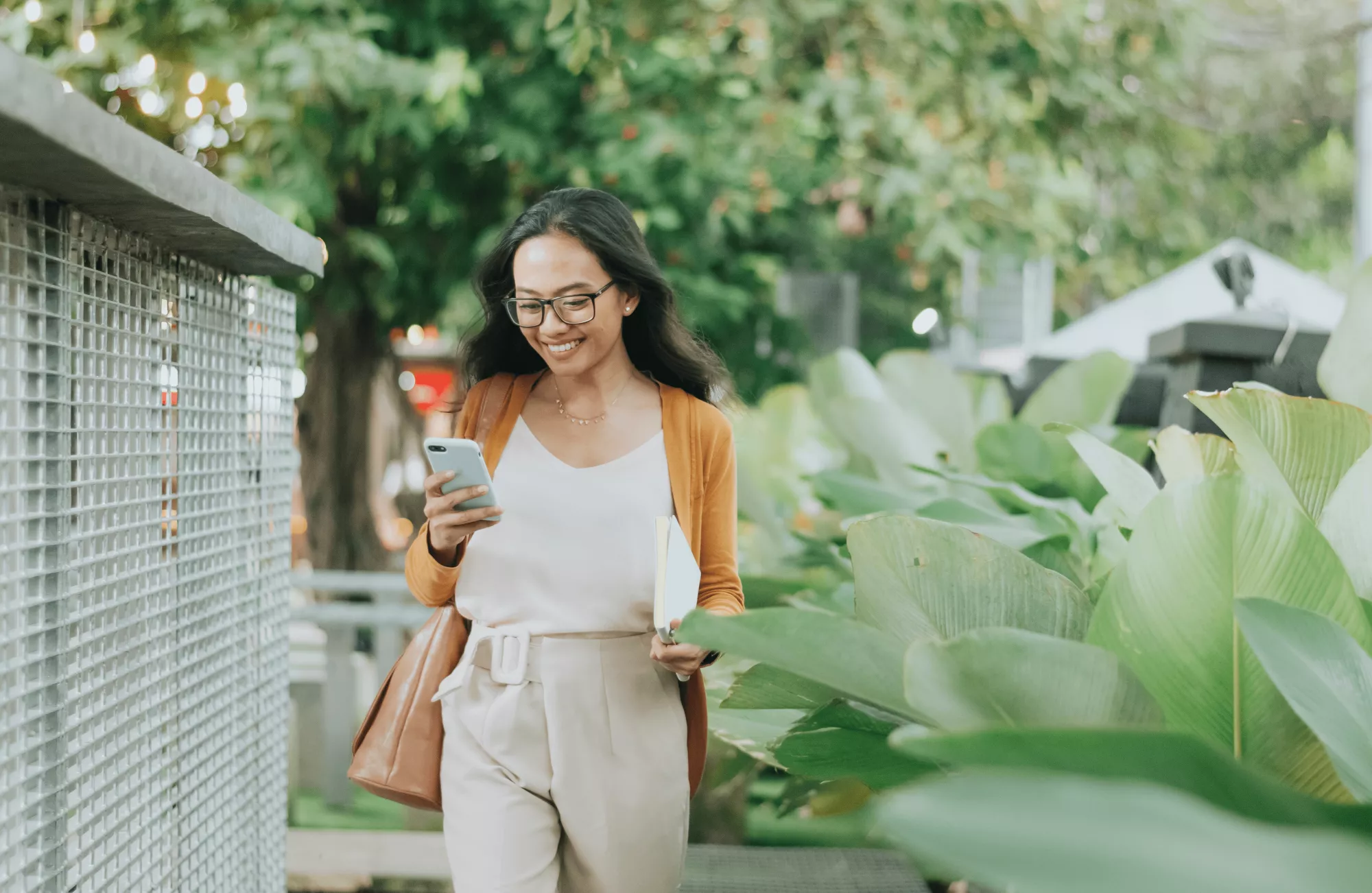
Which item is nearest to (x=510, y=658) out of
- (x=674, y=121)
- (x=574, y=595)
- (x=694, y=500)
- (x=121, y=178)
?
(x=574, y=595)

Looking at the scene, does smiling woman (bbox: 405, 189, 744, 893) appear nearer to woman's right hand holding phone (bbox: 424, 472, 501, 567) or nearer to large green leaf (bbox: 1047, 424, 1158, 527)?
woman's right hand holding phone (bbox: 424, 472, 501, 567)

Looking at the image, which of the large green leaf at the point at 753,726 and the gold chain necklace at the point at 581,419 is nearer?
the large green leaf at the point at 753,726

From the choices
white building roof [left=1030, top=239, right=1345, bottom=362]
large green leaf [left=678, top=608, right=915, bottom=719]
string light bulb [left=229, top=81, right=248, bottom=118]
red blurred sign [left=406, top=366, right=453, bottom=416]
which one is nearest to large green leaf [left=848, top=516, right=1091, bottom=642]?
large green leaf [left=678, top=608, right=915, bottom=719]

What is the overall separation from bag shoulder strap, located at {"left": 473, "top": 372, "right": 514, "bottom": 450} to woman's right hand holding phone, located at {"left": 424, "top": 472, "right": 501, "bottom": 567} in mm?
212

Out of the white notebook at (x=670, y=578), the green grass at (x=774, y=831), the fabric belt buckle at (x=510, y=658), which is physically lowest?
the green grass at (x=774, y=831)

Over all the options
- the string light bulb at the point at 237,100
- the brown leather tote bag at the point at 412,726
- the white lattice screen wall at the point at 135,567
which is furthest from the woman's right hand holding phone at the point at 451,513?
the string light bulb at the point at 237,100

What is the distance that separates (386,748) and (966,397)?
168cm

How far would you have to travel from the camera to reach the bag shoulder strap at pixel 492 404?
1.96 metres

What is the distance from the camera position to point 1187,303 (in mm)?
A: 6027

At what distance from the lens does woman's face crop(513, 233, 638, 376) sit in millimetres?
1846

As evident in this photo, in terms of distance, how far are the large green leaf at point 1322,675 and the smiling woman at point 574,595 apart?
1.02 meters

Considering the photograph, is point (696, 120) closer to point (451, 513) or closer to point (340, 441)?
point (340, 441)

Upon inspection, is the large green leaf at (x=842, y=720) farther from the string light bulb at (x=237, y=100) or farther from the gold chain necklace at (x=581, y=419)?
the string light bulb at (x=237, y=100)

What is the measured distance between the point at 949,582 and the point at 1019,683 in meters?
0.23
